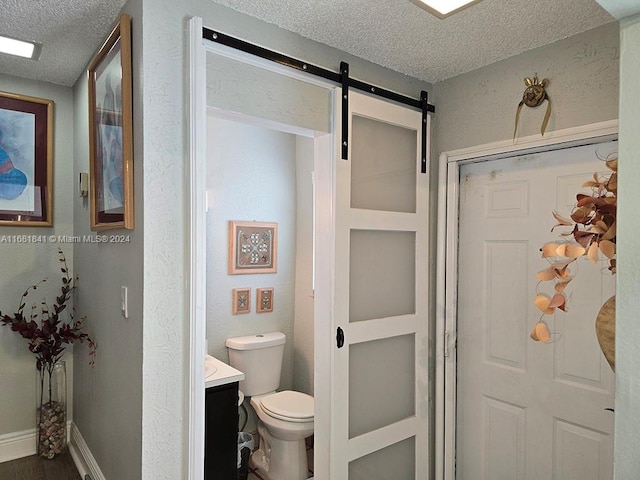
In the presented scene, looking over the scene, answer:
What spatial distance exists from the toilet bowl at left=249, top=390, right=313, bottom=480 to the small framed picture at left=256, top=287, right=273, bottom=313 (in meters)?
0.63

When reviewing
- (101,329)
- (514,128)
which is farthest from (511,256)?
(101,329)

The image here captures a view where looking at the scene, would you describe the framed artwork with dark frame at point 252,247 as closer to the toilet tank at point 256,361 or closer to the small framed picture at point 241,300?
the small framed picture at point 241,300

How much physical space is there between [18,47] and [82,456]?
211 centimetres

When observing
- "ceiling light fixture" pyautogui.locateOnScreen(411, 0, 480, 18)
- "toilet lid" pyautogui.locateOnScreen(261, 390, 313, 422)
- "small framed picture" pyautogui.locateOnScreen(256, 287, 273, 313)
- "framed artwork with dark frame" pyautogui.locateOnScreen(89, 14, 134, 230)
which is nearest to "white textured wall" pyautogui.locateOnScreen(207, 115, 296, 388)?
"small framed picture" pyautogui.locateOnScreen(256, 287, 273, 313)

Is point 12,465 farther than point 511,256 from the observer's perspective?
Yes

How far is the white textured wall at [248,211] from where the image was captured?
120 inches

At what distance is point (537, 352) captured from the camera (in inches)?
84.0

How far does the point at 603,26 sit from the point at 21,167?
300 centimetres

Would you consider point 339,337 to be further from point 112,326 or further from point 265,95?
point 265,95

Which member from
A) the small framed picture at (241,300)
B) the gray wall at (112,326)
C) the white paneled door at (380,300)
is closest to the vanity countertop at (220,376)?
the gray wall at (112,326)

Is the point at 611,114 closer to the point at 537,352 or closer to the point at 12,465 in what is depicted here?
the point at 537,352

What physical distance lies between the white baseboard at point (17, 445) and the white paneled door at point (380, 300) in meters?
1.84

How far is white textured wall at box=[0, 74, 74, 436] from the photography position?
250cm

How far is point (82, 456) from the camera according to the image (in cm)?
239
